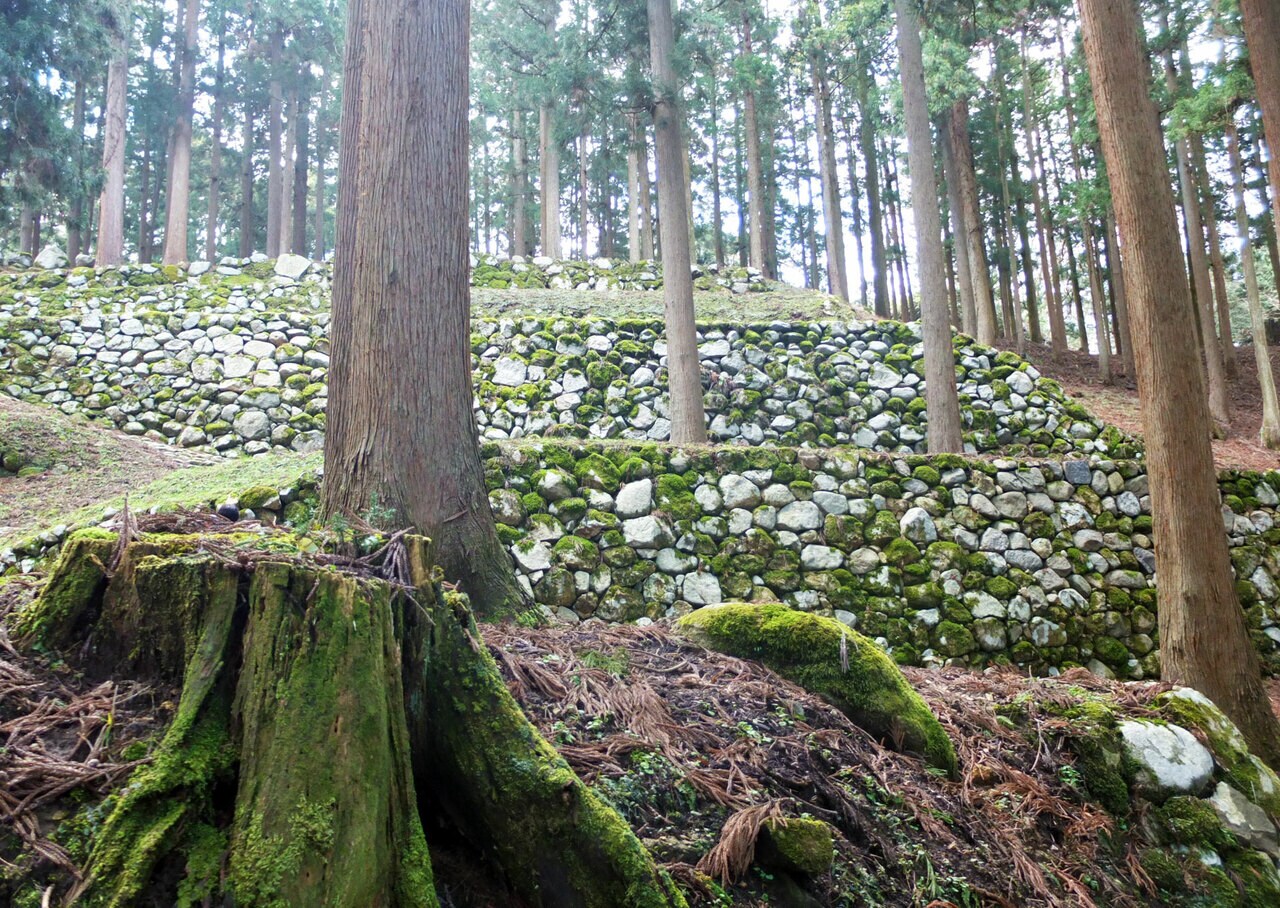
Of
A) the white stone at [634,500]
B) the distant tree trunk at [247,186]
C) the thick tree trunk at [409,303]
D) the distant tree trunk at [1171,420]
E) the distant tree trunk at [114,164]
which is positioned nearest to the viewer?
the thick tree trunk at [409,303]

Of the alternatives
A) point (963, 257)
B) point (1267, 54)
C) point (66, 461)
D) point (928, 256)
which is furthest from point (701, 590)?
point (963, 257)

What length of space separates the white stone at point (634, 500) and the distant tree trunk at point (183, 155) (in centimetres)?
1270

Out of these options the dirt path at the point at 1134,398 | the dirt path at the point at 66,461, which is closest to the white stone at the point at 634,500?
the dirt path at the point at 66,461

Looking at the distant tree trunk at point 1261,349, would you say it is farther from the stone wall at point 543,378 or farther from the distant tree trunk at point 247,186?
the distant tree trunk at point 247,186

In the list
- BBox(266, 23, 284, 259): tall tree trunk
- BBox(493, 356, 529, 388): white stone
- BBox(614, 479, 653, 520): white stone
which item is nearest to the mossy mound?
BBox(614, 479, 653, 520): white stone

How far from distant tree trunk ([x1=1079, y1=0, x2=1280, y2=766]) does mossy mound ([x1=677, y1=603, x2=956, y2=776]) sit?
250cm

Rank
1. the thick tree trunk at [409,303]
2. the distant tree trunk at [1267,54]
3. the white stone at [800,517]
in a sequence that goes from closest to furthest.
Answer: the thick tree trunk at [409,303] < the distant tree trunk at [1267,54] < the white stone at [800,517]

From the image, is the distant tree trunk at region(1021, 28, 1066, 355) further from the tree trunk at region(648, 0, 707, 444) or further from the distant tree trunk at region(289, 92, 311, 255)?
the distant tree trunk at region(289, 92, 311, 255)

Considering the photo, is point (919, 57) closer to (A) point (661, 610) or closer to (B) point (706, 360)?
(B) point (706, 360)

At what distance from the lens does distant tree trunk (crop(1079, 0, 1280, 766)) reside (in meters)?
4.48

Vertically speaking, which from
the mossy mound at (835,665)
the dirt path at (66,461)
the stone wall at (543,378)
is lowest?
the mossy mound at (835,665)

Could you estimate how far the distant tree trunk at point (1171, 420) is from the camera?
4477 millimetres

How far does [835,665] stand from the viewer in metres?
3.24

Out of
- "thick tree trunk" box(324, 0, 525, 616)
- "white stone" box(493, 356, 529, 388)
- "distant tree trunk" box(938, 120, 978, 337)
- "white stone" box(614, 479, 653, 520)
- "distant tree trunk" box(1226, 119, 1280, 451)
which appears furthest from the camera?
"distant tree trunk" box(938, 120, 978, 337)
